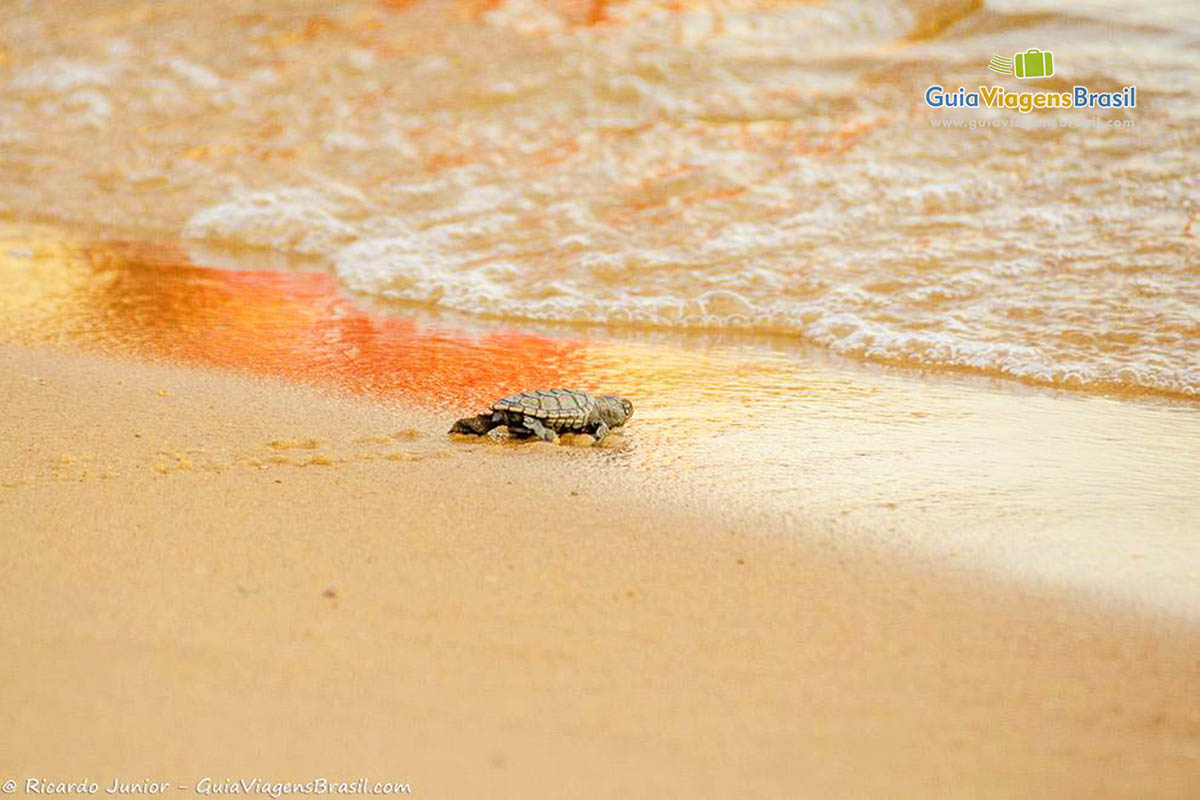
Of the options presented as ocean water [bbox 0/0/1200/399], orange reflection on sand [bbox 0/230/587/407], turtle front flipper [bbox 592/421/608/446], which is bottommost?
turtle front flipper [bbox 592/421/608/446]

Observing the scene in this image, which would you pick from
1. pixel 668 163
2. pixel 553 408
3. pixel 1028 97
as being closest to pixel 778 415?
pixel 553 408

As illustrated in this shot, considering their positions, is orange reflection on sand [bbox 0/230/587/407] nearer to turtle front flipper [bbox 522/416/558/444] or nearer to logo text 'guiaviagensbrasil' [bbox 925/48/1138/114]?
turtle front flipper [bbox 522/416/558/444]

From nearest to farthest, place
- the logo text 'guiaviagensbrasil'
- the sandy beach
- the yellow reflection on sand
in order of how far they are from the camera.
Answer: the sandy beach
the yellow reflection on sand
the logo text 'guiaviagensbrasil'

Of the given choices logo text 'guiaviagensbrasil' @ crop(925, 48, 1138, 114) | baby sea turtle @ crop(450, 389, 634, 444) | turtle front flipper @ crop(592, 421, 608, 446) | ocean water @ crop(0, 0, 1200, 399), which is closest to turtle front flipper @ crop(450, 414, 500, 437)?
baby sea turtle @ crop(450, 389, 634, 444)

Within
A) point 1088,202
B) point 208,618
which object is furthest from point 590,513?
point 1088,202

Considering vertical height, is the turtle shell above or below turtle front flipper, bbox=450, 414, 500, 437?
above

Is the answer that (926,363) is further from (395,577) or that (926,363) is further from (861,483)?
(395,577)
